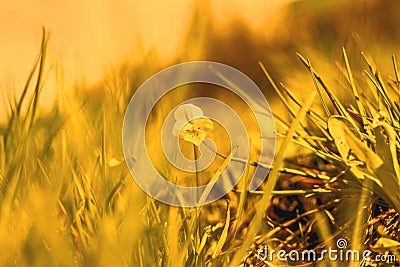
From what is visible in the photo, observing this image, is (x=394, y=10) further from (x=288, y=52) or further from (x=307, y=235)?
(x=307, y=235)

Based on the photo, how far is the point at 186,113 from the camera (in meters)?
0.38

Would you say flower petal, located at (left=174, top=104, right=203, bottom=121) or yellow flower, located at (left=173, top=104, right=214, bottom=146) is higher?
flower petal, located at (left=174, top=104, right=203, bottom=121)

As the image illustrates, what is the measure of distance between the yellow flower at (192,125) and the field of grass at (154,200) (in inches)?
1.4

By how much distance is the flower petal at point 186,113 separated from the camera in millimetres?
380

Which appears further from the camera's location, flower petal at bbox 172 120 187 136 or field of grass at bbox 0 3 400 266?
flower petal at bbox 172 120 187 136

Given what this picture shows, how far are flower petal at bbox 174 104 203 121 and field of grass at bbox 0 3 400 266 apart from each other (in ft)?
0.11

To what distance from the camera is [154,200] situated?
347mm

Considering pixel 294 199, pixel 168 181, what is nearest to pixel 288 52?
pixel 294 199

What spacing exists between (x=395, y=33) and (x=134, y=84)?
1.15ft

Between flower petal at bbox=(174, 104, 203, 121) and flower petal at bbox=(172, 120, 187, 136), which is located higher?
flower petal at bbox=(174, 104, 203, 121)

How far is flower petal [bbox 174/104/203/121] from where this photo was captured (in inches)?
14.9

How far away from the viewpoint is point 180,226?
34cm

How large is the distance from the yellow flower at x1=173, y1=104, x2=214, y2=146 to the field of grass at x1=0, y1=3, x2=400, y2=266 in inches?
1.4

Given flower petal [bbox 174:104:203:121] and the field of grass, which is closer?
the field of grass
